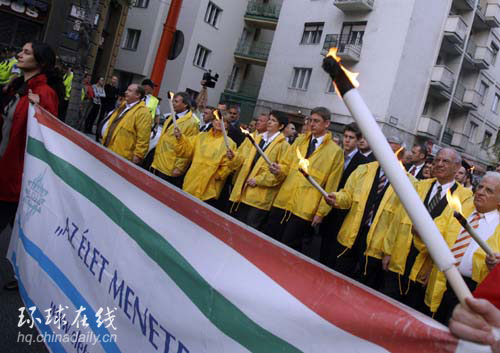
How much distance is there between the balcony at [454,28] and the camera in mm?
25656

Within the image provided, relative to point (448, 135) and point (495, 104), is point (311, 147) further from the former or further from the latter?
point (495, 104)

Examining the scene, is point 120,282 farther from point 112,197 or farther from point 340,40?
point 340,40

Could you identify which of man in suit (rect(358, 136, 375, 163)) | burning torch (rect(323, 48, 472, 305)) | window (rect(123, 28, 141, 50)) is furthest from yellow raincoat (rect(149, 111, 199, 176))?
window (rect(123, 28, 141, 50))

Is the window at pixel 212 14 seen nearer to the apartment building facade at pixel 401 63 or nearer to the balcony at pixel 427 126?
the apartment building facade at pixel 401 63

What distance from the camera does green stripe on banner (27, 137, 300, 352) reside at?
1587mm

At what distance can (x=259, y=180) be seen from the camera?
17.5ft

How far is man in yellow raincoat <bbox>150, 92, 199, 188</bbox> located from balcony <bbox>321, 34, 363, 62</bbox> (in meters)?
19.1

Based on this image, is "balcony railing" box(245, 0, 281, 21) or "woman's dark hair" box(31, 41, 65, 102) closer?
"woman's dark hair" box(31, 41, 65, 102)

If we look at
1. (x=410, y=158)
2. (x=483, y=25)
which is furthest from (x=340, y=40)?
(x=410, y=158)

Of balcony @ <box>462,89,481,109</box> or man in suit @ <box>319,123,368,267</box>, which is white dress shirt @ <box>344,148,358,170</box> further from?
balcony @ <box>462,89,481,109</box>

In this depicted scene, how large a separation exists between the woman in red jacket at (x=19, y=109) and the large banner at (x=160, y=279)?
273mm

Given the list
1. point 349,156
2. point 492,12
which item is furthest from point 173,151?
point 492,12

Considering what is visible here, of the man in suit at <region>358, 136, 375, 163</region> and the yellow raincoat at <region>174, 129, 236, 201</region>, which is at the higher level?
the man in suit at <region>358, 136, 375, 163</region>

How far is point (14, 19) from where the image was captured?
1675 centimetres
